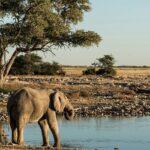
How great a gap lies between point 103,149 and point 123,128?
6153mm

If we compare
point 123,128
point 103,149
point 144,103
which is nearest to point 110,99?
point 144,103

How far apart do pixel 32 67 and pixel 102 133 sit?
182ft

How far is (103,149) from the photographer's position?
18.8 m

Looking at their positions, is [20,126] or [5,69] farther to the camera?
[5,69]

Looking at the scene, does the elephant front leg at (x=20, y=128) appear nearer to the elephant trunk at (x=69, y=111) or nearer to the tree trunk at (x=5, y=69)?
the elephant trunk at (x=69, y=111)

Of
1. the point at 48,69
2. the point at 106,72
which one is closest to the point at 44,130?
the point at 48,69

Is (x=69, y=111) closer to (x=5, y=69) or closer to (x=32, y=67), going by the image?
(x=5, y=69)

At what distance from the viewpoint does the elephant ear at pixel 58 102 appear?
59.8 feet

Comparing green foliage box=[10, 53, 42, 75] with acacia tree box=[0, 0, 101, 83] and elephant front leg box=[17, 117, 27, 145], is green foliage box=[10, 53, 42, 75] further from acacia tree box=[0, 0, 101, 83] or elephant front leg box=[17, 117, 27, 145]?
elephant front leg box=[17, 117, 27, 145]

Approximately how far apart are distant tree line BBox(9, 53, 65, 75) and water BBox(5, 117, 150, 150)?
48831mm

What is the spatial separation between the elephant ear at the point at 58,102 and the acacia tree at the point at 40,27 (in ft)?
78.6

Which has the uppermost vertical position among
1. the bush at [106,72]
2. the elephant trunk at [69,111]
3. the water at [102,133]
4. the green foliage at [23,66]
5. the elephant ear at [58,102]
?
the green foliage at [23,66]

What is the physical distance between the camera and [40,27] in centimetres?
4225

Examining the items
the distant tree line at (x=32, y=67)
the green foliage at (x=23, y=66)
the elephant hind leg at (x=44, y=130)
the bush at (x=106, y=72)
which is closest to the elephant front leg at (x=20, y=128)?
the elephant hind leg at (x=44, y=130)
